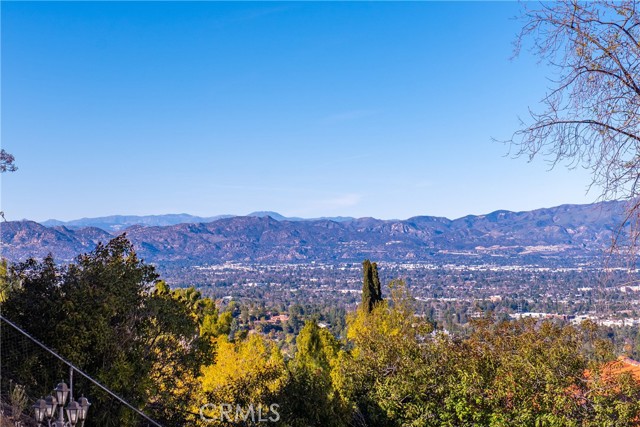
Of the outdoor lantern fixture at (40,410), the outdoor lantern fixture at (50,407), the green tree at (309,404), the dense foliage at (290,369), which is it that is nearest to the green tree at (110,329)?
the dense foliage at (290,369)

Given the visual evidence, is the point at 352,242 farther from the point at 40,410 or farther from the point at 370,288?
the point at 40,410

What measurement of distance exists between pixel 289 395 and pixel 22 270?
13.3 feet

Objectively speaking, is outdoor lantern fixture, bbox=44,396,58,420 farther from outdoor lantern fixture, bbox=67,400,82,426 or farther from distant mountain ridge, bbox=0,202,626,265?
distant mountain ridge, bbox=0,202,626,265

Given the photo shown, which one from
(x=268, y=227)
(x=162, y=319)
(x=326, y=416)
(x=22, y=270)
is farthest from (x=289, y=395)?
(x=268, y=227)

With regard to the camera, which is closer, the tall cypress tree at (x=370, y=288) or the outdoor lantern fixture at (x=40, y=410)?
the outdoor lantern fixture at (x=40, y=410)

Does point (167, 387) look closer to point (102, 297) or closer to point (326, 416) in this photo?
point (102, 297)

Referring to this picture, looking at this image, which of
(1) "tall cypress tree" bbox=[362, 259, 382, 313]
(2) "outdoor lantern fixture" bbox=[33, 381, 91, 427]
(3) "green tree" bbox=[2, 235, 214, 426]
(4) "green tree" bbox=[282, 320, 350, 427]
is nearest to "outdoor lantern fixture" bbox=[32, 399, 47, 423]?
(2) "outdoor lantern fixture" bbox=[33, 381, 91, 427]

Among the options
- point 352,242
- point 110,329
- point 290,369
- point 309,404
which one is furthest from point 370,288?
point 352,242

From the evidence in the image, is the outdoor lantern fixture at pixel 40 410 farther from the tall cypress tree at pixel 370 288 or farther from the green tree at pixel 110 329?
the tall cypress tree at pixel 370 288

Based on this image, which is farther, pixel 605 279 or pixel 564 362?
pixel 564 362

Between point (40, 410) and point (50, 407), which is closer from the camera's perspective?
point (40, 410)

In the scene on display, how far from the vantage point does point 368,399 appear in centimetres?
938

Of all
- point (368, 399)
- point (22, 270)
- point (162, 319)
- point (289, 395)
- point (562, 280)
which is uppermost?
point (22, 270)

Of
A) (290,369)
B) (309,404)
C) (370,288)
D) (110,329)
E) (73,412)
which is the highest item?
(110,329)
